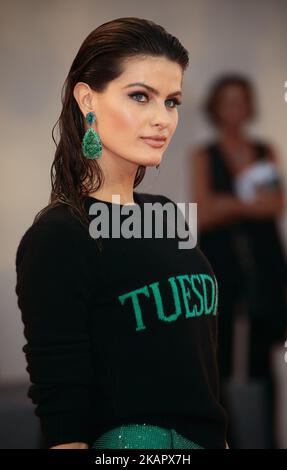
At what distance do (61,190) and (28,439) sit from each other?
880 mm

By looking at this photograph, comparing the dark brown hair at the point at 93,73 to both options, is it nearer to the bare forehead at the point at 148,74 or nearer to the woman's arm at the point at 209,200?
the bare forehead at the point at 148,74

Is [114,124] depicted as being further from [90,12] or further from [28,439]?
[90,12]

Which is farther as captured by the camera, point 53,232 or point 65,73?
point 65,73

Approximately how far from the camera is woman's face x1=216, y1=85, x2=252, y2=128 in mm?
2852

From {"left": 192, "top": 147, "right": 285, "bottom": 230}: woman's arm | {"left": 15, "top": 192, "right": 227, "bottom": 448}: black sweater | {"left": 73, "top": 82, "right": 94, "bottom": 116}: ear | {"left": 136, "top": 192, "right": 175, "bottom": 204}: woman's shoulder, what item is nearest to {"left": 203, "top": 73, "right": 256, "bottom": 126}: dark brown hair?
{"left": 192, "top": 147, "right": 285, "bottom": 230}: woman's arm

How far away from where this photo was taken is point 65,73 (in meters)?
2.36

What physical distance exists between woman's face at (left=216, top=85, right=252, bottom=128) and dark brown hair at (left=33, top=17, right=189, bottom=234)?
164 centimetres

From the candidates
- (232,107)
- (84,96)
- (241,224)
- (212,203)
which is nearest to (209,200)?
(212,203)

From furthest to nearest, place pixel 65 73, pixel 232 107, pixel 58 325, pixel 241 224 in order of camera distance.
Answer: pixel 232 107, pixel 241 224, pixel 65 73, pixel 58 325

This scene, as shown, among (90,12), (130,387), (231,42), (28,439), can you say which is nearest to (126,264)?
(130,387)

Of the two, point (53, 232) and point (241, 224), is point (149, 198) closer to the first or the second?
point (53, 232)

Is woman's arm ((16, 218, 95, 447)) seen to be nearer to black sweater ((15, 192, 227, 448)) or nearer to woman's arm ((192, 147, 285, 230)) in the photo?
black sweater ((15, 192, 227, 448))

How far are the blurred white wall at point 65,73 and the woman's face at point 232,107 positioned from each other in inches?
4.6

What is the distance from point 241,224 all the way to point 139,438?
1.69m
